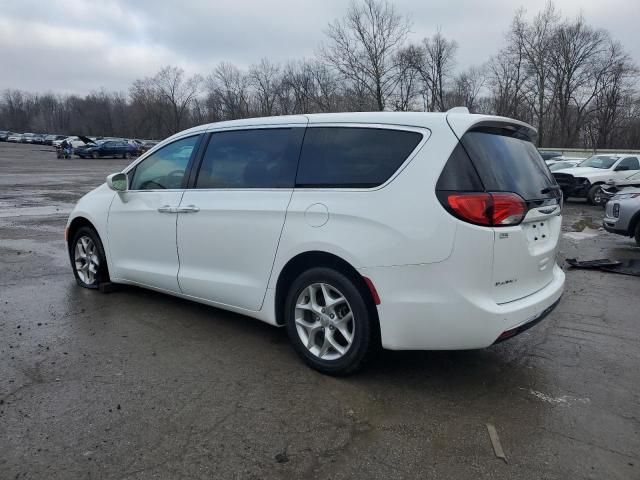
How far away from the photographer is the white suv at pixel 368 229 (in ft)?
10.00

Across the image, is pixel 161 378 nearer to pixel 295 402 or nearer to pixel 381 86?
pixel 295 402

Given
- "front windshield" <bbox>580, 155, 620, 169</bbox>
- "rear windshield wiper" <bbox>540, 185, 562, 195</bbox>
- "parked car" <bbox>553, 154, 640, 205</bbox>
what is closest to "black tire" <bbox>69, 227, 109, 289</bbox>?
"rear windshield wiper" <bbox>540, 185, 562, 195</bbox>

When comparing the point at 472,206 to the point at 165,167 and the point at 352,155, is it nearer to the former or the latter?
the point at 352,155

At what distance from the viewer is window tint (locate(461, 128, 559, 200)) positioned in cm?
317

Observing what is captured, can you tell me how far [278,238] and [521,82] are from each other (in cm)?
6631

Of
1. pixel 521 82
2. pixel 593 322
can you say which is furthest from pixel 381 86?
pixel 593 322

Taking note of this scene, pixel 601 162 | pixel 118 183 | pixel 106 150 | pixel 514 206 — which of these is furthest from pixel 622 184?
pixel 106 150

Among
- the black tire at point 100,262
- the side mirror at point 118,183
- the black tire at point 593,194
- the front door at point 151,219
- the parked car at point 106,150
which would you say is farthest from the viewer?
the parked car at point 106,150

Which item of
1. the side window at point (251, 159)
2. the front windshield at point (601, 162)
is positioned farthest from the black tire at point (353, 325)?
the front windshield at point (601, 162)

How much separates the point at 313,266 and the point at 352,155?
0.83 metres

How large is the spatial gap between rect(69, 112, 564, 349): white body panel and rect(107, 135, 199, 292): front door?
458 millimetres

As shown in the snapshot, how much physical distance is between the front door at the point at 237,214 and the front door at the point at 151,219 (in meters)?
0.19

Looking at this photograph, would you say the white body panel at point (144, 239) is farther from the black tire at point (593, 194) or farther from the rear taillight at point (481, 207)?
the black tire at point (593, 194)

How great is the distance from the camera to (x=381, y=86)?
40812mm
